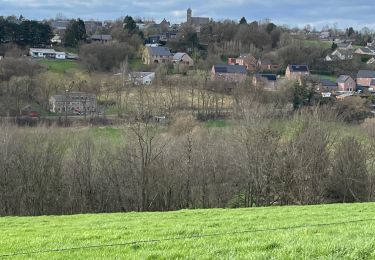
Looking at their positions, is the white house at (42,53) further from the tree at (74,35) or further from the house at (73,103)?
the house at (73,103)

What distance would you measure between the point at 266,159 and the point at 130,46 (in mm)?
81055

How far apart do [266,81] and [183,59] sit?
2399 cm

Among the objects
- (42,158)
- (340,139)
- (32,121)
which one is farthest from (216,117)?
(42,158)

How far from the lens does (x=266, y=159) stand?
103 ft

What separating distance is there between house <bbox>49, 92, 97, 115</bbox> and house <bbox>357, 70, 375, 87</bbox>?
56340 mm

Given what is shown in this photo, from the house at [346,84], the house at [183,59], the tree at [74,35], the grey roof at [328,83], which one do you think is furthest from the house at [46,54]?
the house at [346,84]

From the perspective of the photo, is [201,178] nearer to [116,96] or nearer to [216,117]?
[216,117]

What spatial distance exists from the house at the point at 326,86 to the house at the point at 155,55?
3508 centimetres

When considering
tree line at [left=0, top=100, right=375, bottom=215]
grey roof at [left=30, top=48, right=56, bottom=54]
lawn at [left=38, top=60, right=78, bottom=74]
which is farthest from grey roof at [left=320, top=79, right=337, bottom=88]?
tree line at [left=0, top=100, right=375, bottom=215]

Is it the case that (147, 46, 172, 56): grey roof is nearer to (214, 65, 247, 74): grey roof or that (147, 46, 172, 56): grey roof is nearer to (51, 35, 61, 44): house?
(214, 65, 247, 74): grey roof

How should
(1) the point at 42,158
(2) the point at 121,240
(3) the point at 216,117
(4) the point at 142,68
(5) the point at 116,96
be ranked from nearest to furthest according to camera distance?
(2) the point at 121,240, (1) the point at 42,158, (3) the point at 216,117, (5) the point at 116,96, (4) the point at 142,68

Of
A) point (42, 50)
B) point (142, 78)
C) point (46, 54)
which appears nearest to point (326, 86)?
point (142, 78)

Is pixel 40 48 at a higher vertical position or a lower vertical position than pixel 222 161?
higher

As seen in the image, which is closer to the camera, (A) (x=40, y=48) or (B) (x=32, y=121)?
(B) (x=32, y=121)
